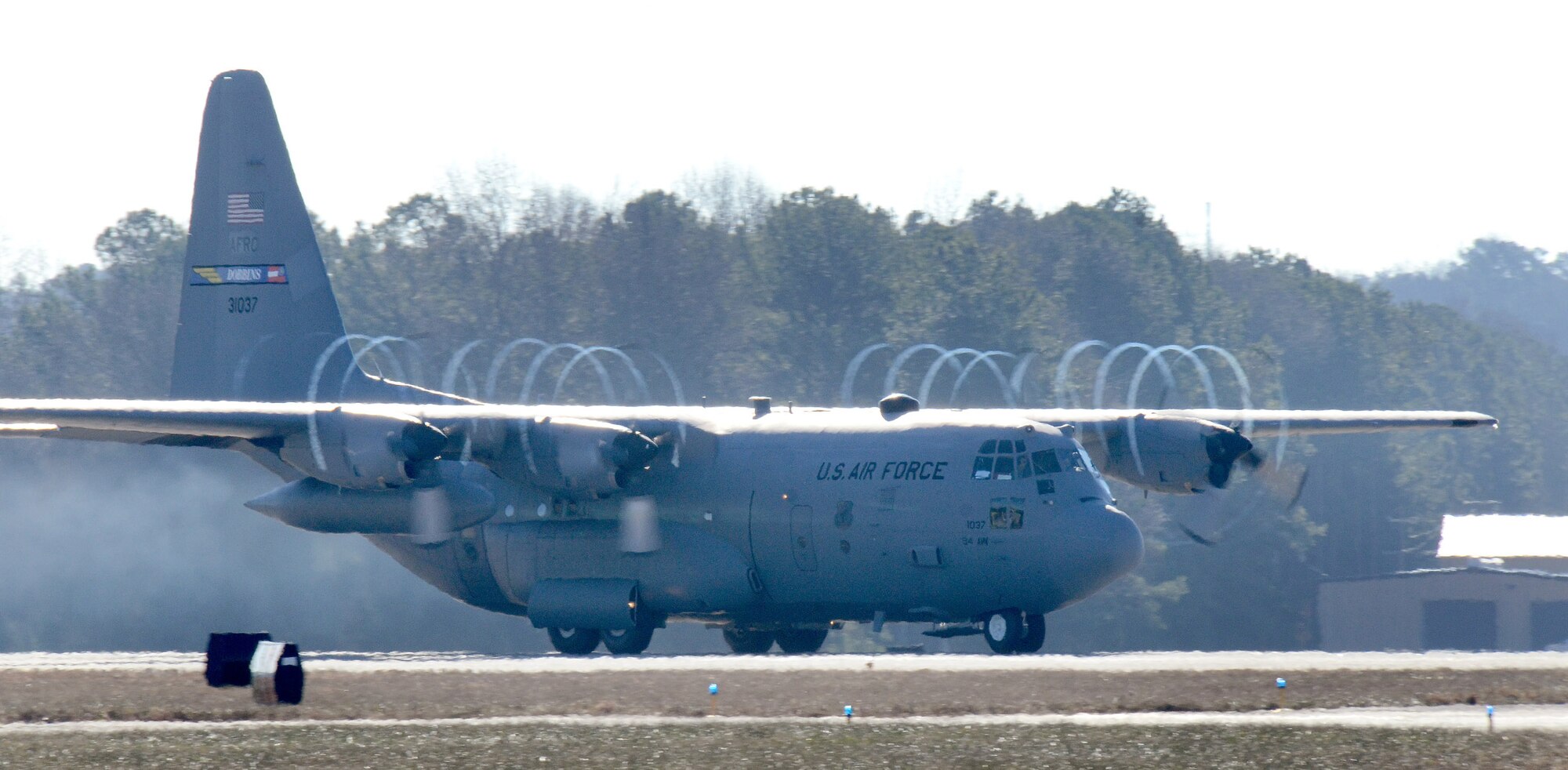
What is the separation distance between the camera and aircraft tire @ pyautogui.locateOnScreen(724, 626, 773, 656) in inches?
1198

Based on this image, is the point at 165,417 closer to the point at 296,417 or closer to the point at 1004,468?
the point at 296,417

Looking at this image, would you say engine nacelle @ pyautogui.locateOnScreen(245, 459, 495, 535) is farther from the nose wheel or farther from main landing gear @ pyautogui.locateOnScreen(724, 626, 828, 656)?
main landing gear @ pyautogui.locateOnScreen(724, 626, 828, 656)

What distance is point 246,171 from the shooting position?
1268 inches

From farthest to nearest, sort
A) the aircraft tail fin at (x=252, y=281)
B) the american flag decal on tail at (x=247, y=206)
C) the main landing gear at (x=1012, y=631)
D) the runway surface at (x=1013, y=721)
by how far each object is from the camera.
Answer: the american flag decal on tail at (x=247, y=206), the aircraft tail fin at (x=252, y=281), the main landing gear at (x=1012, y=631), the runway surface at (x=1013, y=721)

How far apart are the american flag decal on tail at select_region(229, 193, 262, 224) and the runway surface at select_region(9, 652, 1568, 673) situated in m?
8.49

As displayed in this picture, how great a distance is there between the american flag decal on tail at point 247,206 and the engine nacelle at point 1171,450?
571 inches

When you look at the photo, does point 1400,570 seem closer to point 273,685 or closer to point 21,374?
point 21,374

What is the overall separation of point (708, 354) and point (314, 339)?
28.3 meters

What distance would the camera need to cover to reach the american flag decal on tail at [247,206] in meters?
32.2

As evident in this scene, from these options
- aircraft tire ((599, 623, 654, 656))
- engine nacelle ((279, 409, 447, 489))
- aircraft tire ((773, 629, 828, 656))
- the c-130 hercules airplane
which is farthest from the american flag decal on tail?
aircraft tire ((773, 629, 828, 656))

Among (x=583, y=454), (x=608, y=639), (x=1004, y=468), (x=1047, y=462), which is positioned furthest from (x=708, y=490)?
(x=1047, y=462)

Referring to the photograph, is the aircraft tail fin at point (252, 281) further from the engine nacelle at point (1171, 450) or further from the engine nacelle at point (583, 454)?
the engine nacelle at point (1171, 450)

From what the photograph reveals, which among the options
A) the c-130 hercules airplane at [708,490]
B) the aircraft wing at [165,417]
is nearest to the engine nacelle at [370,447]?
the c-130 hercules airplane at [708,490]

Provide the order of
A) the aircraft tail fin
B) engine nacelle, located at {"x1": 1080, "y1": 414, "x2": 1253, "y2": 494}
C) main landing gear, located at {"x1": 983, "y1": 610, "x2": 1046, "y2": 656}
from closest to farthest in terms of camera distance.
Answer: main landing gear, located at {"x1": 983, "y1": 610, "x2": 1046, "y2": 656} < engine nacelle, located at {"x1": 1080, "y1": 414, "x2": 1253, "y2": 494} < the aircraft tail fin
